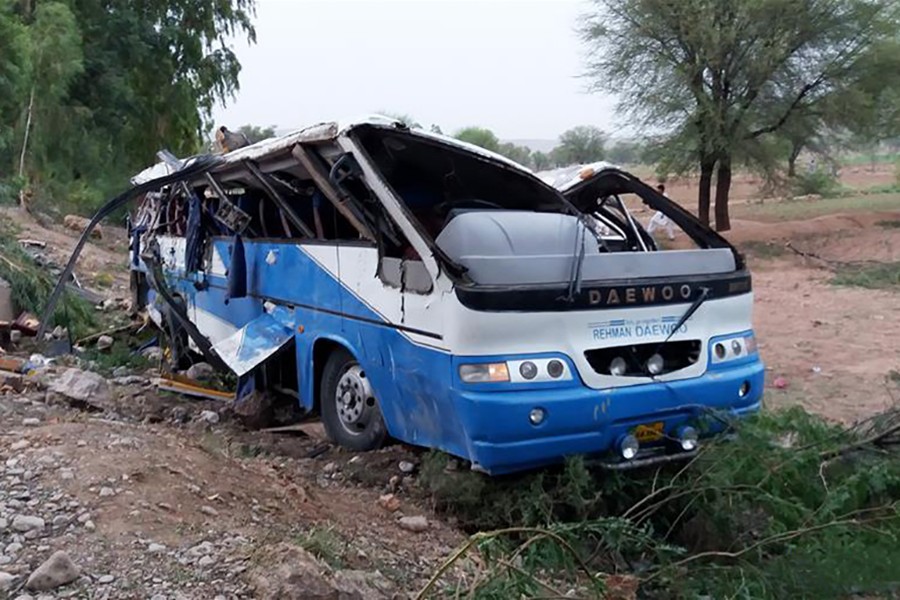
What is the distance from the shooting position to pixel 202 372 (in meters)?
8.19

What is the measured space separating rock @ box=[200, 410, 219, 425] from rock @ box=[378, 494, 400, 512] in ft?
7.91

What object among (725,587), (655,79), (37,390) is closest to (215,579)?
(725,587)

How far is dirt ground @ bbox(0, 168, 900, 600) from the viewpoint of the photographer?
3.31 m

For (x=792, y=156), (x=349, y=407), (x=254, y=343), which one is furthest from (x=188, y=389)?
(x=792, y=156)

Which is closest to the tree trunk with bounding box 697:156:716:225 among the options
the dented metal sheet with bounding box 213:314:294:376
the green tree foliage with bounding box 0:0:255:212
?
the green tree foliage with bounding box 0:0:255:212

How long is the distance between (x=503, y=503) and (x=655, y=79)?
76.4ft

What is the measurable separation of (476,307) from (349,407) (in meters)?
1.53

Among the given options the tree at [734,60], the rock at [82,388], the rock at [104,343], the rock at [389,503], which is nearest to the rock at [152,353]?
the rock at [104,343]

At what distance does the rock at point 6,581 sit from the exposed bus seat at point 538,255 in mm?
2368

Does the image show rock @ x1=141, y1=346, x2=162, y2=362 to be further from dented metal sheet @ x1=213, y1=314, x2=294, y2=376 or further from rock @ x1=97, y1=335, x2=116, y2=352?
dented metal sheet @ x1=213, y1=314, x2=294, y2=376

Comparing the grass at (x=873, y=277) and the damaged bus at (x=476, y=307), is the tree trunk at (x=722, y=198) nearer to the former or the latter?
the grass at (x=873, y=277)

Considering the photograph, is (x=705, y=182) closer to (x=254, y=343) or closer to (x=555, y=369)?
(x=254, y=343)

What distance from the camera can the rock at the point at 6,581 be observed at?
3.11 metres

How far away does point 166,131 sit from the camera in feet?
89.2
